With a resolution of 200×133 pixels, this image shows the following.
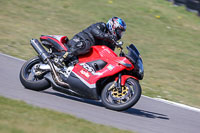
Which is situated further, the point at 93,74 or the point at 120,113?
the point at 93,74

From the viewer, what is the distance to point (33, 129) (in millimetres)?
4223

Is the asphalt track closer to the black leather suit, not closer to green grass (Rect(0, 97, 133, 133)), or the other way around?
green grass (Rect(0, 97, 133, 133))

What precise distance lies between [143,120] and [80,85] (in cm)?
125

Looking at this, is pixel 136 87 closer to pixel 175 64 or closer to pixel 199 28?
pixel 175 64

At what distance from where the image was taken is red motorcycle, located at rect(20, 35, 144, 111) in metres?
6.25

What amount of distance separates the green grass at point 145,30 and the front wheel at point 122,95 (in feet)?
8.21

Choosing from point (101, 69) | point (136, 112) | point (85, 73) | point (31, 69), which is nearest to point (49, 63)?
point (31, 69)

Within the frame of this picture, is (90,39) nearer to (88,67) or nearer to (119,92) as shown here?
(88,67)

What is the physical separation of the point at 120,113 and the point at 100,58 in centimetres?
103

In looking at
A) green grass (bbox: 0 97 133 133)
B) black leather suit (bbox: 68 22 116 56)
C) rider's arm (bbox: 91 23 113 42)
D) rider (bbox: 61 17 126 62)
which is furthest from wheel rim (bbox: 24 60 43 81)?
green grass (bbox: 0 97 133 133)

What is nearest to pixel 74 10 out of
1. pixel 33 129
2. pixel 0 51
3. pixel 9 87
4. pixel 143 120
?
pixel 0 51

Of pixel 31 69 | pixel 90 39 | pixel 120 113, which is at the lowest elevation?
pixel 120 113

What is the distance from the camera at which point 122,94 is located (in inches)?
247

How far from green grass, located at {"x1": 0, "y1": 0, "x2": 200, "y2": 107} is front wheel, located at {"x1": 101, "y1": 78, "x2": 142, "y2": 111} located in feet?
8.21
